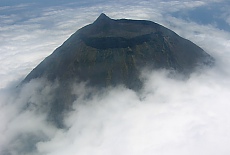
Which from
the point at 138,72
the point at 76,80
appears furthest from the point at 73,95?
the point at 138,72

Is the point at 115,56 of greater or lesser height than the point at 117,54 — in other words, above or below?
below

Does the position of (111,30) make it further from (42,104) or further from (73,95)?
(42,104)

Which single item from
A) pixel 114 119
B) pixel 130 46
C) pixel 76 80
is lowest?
pixel 114 119

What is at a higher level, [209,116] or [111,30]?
[111,30]

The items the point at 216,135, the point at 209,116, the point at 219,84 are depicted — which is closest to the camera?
the point at 216,135

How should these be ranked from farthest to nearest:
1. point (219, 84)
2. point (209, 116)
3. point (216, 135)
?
point (219, 84)
point (209, 116)
point (216, 135)

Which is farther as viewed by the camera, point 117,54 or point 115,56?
point 117,54

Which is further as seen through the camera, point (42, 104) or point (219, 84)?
point (219, 84)

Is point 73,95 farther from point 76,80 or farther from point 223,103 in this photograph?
point 223,103
